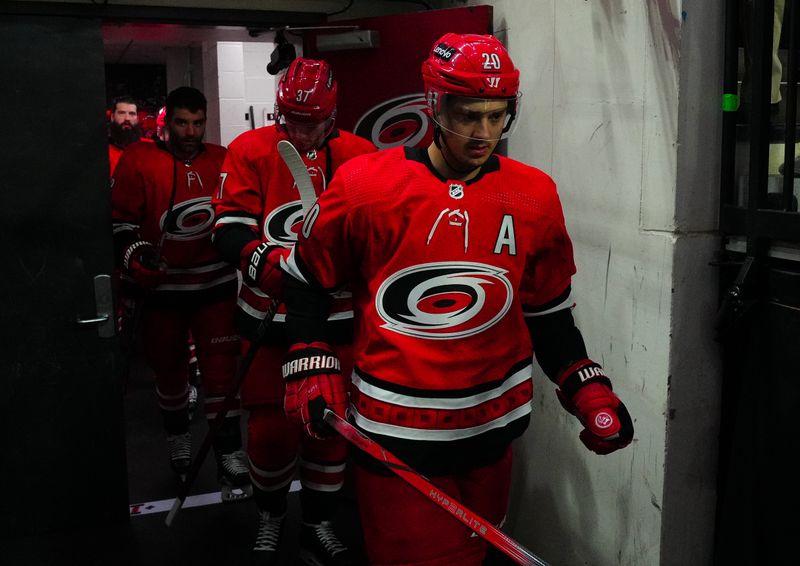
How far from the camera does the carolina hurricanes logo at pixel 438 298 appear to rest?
73.9 inches

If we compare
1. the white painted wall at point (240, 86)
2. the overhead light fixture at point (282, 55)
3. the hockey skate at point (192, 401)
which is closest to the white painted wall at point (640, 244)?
the overhead light fixture at point (282, 55)

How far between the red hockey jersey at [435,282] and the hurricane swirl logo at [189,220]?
1.82m

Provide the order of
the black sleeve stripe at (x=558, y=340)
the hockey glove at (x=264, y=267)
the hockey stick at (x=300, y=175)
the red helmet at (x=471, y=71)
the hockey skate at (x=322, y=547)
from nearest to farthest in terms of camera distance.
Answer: the red helmet at (x=471, y=71) < the black sleeve stripe at (x=558, y=340) < the hockey stick at (x=300, y=175) < the hockey glove at (x=264, y=267) < the hockey skate at (x=322, y=547)

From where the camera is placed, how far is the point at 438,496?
70.7 inches

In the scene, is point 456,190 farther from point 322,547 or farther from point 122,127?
point 122,127

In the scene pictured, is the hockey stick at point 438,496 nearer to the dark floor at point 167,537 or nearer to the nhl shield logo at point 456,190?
the nhl shield logo at point 456,190

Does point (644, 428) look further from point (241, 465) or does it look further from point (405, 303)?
point (241, 465)

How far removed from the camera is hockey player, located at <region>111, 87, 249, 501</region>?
11.9ft

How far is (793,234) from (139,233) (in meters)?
2.76

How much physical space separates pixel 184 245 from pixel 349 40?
112cm

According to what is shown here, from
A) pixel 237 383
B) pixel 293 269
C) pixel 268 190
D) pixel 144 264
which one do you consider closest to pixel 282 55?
pixel 268 190

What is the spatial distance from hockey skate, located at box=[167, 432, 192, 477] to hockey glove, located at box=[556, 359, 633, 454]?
7.82 ft

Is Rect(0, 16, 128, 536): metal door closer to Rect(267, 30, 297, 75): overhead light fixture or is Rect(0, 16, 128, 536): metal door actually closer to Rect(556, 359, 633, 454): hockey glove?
Rect(267, 30, 297, 75): overhead light fixture

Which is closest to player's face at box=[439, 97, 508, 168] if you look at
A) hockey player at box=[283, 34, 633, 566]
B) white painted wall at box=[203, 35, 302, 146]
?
hockey player at box=[283, 34, 633, 566]
